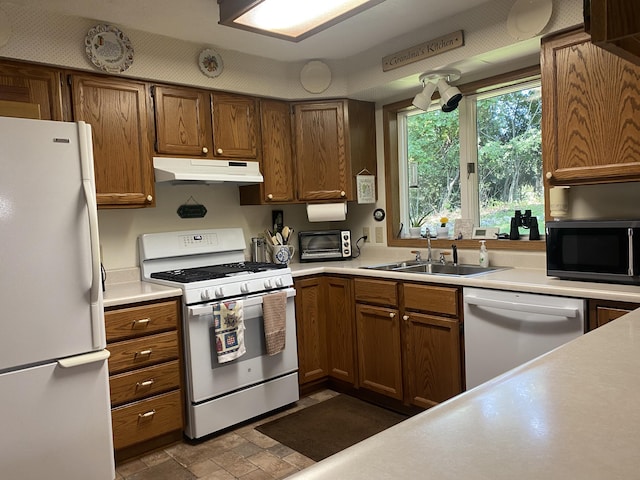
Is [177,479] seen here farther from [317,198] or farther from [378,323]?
[317,198]

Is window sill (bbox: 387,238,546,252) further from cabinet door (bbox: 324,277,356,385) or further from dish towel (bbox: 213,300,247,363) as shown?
dish towel (bbox: 213,300,247,363)

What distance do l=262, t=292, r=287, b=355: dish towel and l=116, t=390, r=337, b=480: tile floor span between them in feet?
1.67

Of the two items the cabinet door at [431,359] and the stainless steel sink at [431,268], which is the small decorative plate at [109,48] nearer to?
the stainless steel sink at [431,268]

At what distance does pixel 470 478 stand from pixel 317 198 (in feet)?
9.98

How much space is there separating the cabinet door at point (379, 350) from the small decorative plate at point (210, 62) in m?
1.78

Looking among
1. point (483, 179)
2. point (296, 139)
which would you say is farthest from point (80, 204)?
point (483, 179)

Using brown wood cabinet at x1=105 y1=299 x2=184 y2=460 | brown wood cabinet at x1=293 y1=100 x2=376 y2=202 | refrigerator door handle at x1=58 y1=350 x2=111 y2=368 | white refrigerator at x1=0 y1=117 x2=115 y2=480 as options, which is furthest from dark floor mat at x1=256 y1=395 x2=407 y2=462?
brown wood cabinet at x1=293 y1=100 x2=376 y2=202

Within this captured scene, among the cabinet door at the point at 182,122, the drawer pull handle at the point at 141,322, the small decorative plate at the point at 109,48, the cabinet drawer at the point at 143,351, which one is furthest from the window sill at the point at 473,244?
the small decorative plate at the point at 109,48

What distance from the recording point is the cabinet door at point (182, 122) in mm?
2941

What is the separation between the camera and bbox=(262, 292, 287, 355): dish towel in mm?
2879

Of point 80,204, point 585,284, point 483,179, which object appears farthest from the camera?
point 483,179

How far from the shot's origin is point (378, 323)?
118 inches

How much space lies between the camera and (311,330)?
10.7 ft

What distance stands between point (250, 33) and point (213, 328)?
178 centimetres
